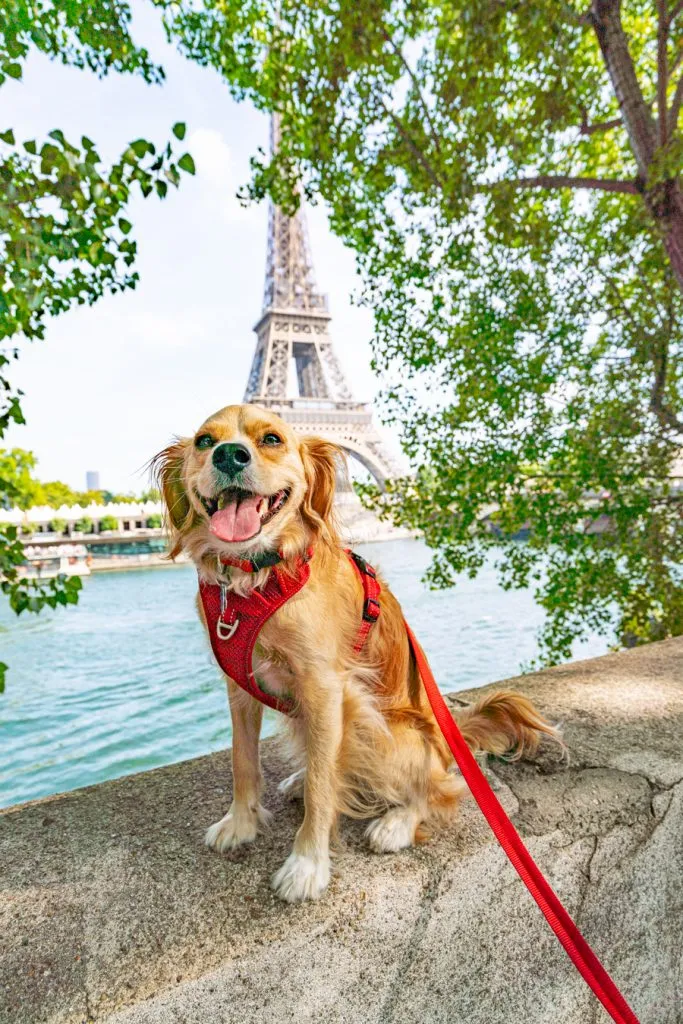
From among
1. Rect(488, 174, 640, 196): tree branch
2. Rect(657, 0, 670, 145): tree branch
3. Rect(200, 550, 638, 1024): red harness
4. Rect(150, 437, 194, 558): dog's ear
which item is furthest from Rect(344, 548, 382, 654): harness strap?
Rect(488, 174, 640, 196): tree branch

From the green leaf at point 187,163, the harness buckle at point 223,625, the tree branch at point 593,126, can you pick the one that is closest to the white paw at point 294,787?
the harness buckle at point 223,625

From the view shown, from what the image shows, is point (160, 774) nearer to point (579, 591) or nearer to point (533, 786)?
point (533, 786)

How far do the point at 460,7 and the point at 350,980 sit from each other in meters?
5.59

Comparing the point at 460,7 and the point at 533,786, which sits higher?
the point at 460,7

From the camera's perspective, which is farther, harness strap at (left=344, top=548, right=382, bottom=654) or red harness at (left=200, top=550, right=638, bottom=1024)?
harness strap at (left=344, top=548, right=382, bottom=654)

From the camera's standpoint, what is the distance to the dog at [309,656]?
1.34m

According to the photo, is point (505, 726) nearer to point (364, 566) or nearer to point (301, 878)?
point (364, 566)

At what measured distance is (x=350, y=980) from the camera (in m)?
1.21

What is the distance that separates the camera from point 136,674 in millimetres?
14312

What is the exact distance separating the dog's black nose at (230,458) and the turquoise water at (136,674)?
39.1 inches

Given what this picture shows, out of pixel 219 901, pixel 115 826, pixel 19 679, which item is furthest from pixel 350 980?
pixel 19 679

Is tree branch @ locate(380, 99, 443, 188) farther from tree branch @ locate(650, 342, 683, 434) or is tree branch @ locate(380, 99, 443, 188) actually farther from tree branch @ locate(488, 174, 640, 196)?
tree branch @ locate(650, 342, 683, 434)

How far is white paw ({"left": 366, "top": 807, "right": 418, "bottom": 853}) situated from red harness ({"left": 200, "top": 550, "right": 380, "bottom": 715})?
39cm

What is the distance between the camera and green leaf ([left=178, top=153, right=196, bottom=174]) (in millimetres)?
1658
